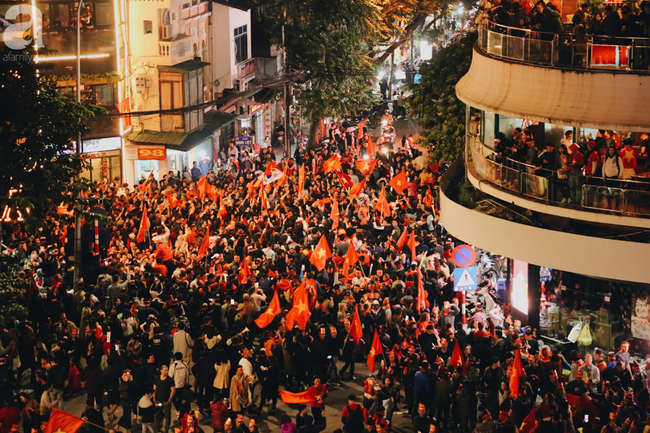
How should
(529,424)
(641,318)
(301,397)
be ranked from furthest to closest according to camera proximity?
(641,318), (301,397), (529,424)

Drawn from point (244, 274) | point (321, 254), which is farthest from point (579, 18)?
point (244, 274)

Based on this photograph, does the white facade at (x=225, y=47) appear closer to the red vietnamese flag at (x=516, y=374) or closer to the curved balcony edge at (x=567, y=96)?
the curved balcony edge at (x=567, y=96)

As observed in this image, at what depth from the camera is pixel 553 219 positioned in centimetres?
2333

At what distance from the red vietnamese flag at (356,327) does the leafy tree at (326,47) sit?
29382mm

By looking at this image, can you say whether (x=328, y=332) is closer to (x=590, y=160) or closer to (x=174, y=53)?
(x=590, y=160)

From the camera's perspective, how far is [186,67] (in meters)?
47.6

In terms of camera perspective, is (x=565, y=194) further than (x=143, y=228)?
No

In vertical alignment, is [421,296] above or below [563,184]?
below

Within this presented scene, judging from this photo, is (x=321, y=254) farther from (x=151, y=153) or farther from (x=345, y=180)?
(x=151, y=153)

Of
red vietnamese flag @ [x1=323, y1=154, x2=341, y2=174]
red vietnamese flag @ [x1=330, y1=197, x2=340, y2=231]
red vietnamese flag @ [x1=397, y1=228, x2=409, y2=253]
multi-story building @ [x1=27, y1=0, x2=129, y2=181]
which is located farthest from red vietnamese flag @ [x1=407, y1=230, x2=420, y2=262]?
multi-story building @ [x1=27, y1=0, x2=129, y2=181]

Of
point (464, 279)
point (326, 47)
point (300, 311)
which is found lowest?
point (300, 311)

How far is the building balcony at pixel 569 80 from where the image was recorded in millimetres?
21641

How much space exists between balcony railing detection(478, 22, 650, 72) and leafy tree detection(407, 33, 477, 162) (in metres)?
13.2

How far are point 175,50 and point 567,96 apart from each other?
2729cm
